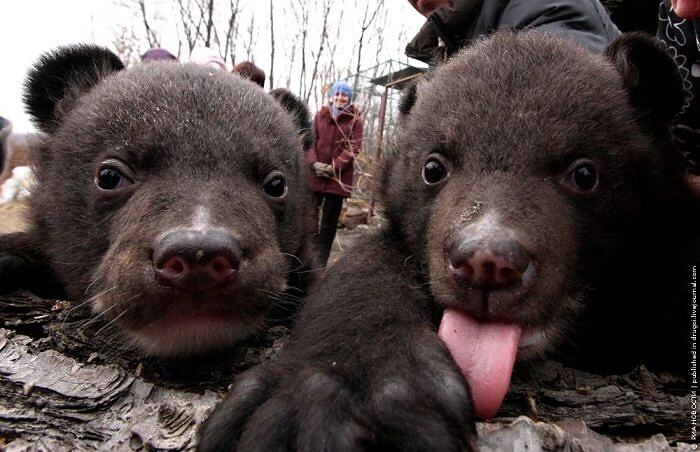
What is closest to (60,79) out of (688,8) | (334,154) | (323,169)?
(688,8)

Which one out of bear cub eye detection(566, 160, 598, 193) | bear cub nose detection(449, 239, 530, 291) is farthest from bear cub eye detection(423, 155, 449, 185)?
bear cub nose detection(449, 239, 530, 291)

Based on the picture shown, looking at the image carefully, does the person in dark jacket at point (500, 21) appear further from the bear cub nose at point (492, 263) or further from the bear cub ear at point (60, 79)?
the bear cub ear at point (60, 79)

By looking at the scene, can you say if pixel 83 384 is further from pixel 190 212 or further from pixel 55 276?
pixel 55 276

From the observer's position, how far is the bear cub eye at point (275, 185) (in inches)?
130

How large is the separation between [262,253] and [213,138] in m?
0.76

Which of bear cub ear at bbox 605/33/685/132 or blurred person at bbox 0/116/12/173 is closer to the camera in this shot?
bear cub ear at bbox 605/33/685/132

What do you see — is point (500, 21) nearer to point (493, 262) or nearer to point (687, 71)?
point (687, 71)

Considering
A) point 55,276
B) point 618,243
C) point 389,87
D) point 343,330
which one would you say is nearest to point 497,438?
point 343,330

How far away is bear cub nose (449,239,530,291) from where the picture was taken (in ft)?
6.68

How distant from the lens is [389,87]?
13688 millimetres

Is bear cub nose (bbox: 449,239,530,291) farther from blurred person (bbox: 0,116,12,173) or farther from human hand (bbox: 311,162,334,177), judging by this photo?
human hand (bbox: 311,162,334,177)

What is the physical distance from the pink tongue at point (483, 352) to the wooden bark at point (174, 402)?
0.09 m

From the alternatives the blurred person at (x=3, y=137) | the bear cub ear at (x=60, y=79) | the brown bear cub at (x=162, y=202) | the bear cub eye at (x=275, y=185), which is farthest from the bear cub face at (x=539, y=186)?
the blurred person at (x=3, y=137)

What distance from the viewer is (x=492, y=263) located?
2041 millimetres
